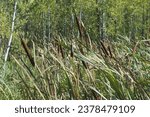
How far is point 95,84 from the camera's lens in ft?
8.52

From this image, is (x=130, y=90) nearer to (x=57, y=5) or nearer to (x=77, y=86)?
(x=77, y=86)

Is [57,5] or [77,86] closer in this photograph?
[77,86]

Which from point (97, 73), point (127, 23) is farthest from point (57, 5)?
point (97, 73)

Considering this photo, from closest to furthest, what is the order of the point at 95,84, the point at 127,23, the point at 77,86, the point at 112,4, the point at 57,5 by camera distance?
the point at 77,86, the point at 95,84, the point at 112,4, the point at 57,5, the point at 127,23

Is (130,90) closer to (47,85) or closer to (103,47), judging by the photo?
(103,47)

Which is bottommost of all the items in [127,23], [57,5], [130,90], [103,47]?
[127,23]

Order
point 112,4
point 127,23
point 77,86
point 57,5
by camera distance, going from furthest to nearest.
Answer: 1. point 127,23
2. point 57,5
3. point 112,4
4. point 77,86

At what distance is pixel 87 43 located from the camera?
2.62 meters

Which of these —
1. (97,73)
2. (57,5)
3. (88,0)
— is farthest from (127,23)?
(97,73)

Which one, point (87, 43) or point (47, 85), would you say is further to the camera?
point (87, 43)

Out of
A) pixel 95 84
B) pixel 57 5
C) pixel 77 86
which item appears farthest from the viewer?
pixel 57 5

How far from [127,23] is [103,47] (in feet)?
129

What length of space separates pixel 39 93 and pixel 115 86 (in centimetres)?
41

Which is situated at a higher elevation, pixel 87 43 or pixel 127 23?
pixel 87 43
